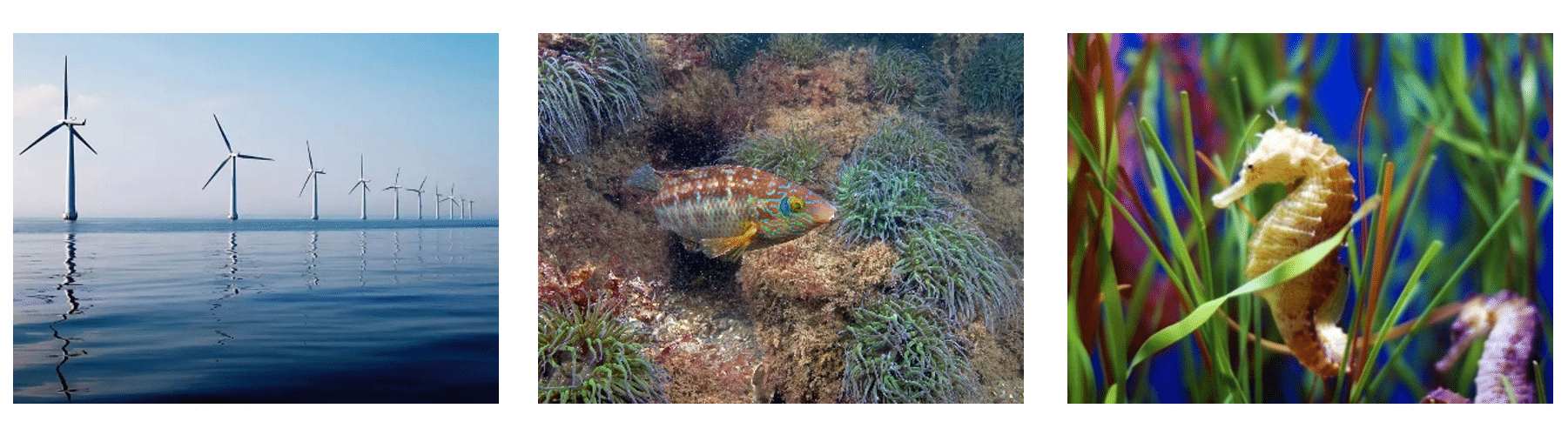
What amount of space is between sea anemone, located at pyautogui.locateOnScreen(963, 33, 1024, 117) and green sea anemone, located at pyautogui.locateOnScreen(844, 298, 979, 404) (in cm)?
81

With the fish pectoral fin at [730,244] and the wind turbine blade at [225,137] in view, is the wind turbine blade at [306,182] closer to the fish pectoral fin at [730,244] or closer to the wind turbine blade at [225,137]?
the wind turbine blade at [225,137]

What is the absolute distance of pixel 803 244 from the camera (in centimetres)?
325

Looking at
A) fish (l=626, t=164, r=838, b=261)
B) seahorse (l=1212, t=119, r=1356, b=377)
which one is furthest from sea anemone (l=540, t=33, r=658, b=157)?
seahorse (l=1212, t=119, r=1356, b=377)

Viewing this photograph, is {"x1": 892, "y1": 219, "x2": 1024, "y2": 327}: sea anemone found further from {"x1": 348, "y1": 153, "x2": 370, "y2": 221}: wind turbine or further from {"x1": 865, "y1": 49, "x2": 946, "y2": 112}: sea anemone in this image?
{"x1": 348, "y1": 153, "x2": 370, "y2": 221}: wind turbine

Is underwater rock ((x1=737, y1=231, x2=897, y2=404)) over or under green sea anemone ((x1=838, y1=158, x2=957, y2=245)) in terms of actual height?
under

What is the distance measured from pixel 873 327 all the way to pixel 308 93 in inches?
94.4

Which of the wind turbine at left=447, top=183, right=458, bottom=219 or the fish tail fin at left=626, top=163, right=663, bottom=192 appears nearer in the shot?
the fish tail fin at left=626, top=163, right=663, bottom=192

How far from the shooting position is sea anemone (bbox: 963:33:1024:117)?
3303mm

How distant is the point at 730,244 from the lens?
324 cm

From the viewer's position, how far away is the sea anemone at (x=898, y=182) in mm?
3230

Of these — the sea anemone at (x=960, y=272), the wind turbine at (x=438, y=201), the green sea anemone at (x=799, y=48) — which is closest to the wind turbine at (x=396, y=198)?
the wind turbine at (x=438, y=201)

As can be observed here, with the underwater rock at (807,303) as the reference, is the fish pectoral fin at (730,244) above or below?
above

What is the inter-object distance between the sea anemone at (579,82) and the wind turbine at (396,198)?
0.65 metres
